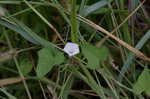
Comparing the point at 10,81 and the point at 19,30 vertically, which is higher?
the point at 19,30

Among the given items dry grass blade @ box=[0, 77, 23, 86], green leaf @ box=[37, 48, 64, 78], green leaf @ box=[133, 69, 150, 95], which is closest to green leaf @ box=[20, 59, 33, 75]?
dry grass blade @ box=[0, 77, 23, 86]

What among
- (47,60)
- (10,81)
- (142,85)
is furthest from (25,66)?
(142,85)

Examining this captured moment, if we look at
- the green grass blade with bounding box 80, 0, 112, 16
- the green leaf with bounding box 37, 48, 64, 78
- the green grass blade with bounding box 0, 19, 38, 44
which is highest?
the green grass blade with bounding box 80, 0, 112, 16

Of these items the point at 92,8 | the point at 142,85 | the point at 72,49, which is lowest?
the point at 142,85

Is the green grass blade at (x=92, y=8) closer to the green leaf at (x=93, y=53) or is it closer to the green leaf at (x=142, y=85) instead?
the green leaf at (x=93, y=53)

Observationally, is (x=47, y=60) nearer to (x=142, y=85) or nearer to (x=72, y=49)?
(x=72, y=49)

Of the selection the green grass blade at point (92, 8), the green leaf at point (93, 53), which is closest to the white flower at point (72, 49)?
the green leaf at point (93, 53)

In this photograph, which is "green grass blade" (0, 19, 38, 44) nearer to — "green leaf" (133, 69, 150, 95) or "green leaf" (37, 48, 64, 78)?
"green leaf" (37, 48, 64, 78)

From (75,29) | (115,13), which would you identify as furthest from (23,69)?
(115,13)
